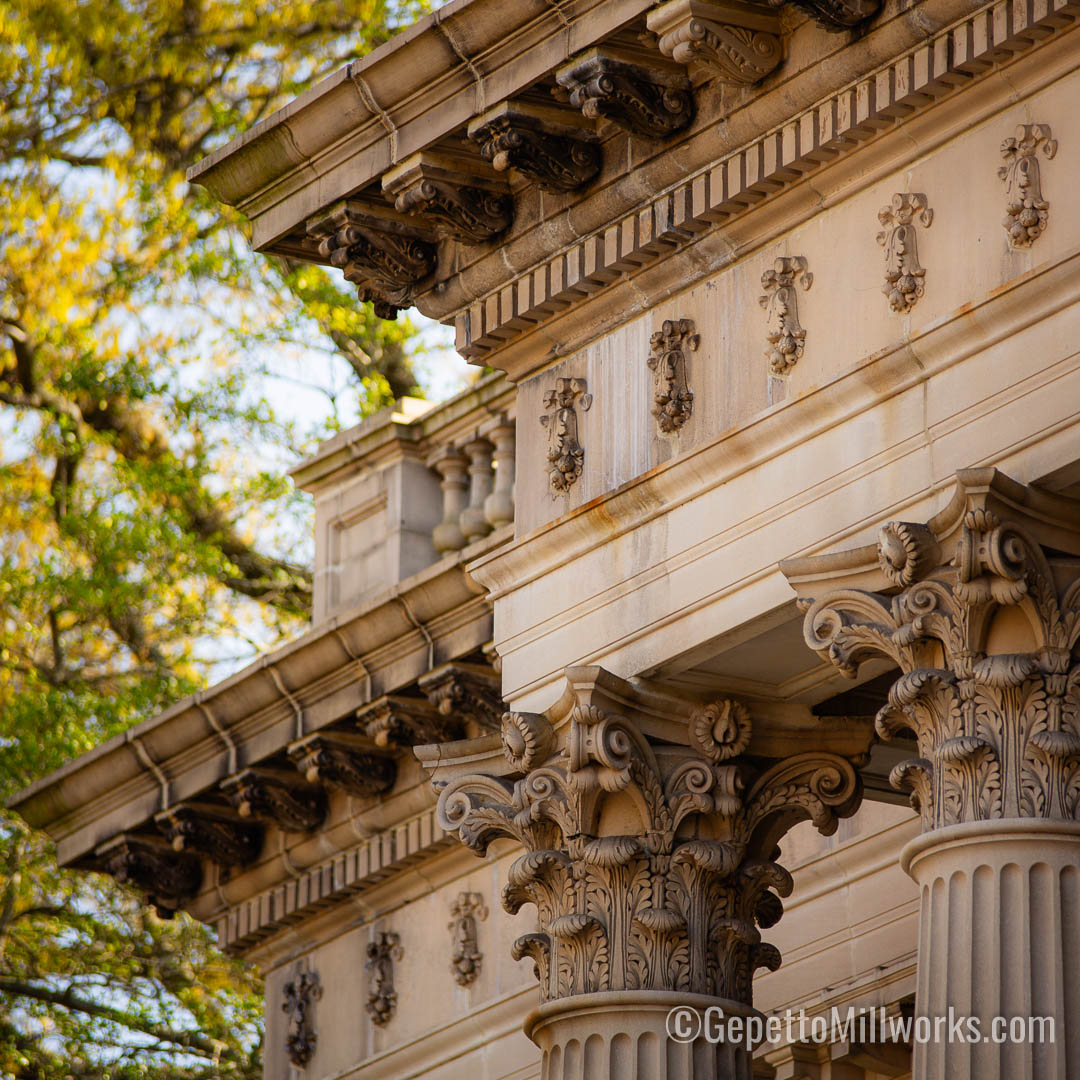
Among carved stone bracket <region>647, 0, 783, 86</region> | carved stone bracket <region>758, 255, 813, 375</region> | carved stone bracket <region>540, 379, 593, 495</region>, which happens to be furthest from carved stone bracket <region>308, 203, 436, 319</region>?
carved stone bracket <region>758, 255, 813, 375</region>

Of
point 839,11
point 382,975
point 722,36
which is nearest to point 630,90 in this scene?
point 722,36

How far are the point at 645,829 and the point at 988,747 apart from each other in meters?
2.37

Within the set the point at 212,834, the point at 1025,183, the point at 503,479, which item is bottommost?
the point at 1025,183

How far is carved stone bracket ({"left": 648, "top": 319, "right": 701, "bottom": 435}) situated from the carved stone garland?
1.51 meters

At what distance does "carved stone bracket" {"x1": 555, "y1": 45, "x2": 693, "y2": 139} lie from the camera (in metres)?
13.9

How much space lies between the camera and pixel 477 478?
822 inches

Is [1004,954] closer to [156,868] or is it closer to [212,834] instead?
[212,834]

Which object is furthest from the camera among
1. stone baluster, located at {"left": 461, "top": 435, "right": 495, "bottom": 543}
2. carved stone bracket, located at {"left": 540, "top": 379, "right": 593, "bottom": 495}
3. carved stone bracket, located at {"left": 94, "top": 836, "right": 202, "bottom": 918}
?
carved stone bracket, located at {"left": 94, "top": 836, "right": 202, "bottom": 918}

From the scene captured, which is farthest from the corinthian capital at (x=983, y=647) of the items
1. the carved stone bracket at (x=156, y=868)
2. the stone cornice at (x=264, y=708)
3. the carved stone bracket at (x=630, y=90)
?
the carved stone bracket at (x=156, y=868)

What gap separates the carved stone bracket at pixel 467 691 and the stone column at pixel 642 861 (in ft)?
17.8

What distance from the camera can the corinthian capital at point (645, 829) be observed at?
13.7 metres

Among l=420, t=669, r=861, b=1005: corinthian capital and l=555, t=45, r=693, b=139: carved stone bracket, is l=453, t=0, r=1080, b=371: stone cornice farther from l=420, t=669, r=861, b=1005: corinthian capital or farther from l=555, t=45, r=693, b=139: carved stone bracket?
l=420, t=669, r=861, b=1005: corinthian capital

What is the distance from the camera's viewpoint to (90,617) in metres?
30.1

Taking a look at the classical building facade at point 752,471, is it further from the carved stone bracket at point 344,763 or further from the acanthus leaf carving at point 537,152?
the carved stone bracket at point 344,763
